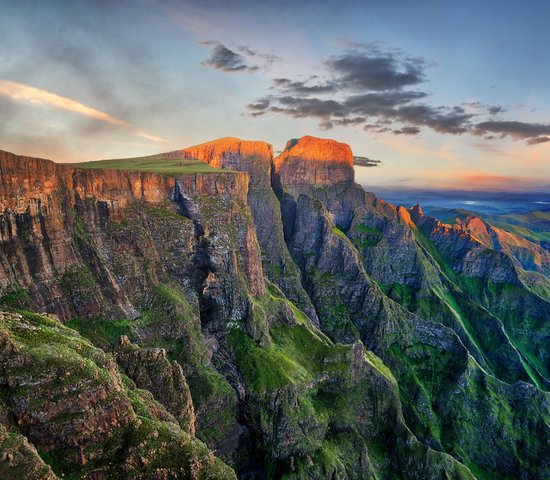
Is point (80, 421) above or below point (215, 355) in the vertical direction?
above

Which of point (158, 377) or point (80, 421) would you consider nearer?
point (80, 421)

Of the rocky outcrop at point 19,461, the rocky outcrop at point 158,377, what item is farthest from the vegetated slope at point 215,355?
the rocky outcrop at point 19,461

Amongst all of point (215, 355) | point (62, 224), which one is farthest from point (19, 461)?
point (215, 355)

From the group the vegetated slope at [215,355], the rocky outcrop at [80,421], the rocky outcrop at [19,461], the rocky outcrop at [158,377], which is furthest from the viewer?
the vegetated slope at [215,355]

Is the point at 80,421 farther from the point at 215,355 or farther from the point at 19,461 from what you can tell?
the point at 215,355

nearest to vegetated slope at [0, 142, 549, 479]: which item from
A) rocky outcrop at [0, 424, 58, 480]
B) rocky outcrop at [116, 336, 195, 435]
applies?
rocky outcrop at [116, 336, 195, 435]

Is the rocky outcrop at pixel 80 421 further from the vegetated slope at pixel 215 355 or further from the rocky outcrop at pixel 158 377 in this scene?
the rocky outcrop at pixel 158 377

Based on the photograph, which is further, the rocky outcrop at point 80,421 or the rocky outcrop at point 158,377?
the rocky outcrop at point 158,377

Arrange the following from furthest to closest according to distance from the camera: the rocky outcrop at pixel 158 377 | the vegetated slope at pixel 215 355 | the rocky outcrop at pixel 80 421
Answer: the vegetated slope at pixel 215 355, the rocky outcrop at pixel 158 377, the rocky outcrop at pixel 80 421

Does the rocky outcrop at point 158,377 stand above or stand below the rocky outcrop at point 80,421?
below

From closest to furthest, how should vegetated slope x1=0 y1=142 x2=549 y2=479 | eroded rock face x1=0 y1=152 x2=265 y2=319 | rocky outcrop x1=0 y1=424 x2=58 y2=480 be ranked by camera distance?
rocky outcrop x1=0 y1=424 x2=58 y2=480 → vegetated slope x1=0 y1=142 x2=549 y2=479 → eroded rock face x1=0 y1=152 x2=265 y2=319

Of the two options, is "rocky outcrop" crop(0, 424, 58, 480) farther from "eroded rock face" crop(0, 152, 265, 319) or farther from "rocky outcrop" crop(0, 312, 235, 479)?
"eroded rock face" crop(0, 152, 265, 319)

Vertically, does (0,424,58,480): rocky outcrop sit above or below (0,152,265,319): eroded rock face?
below

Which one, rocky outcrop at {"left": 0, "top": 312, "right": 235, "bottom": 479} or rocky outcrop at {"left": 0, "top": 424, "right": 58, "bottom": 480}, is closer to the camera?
rocky outcrop at {"left": 0, "top": 424, "right": 58, "bottom": 480}
